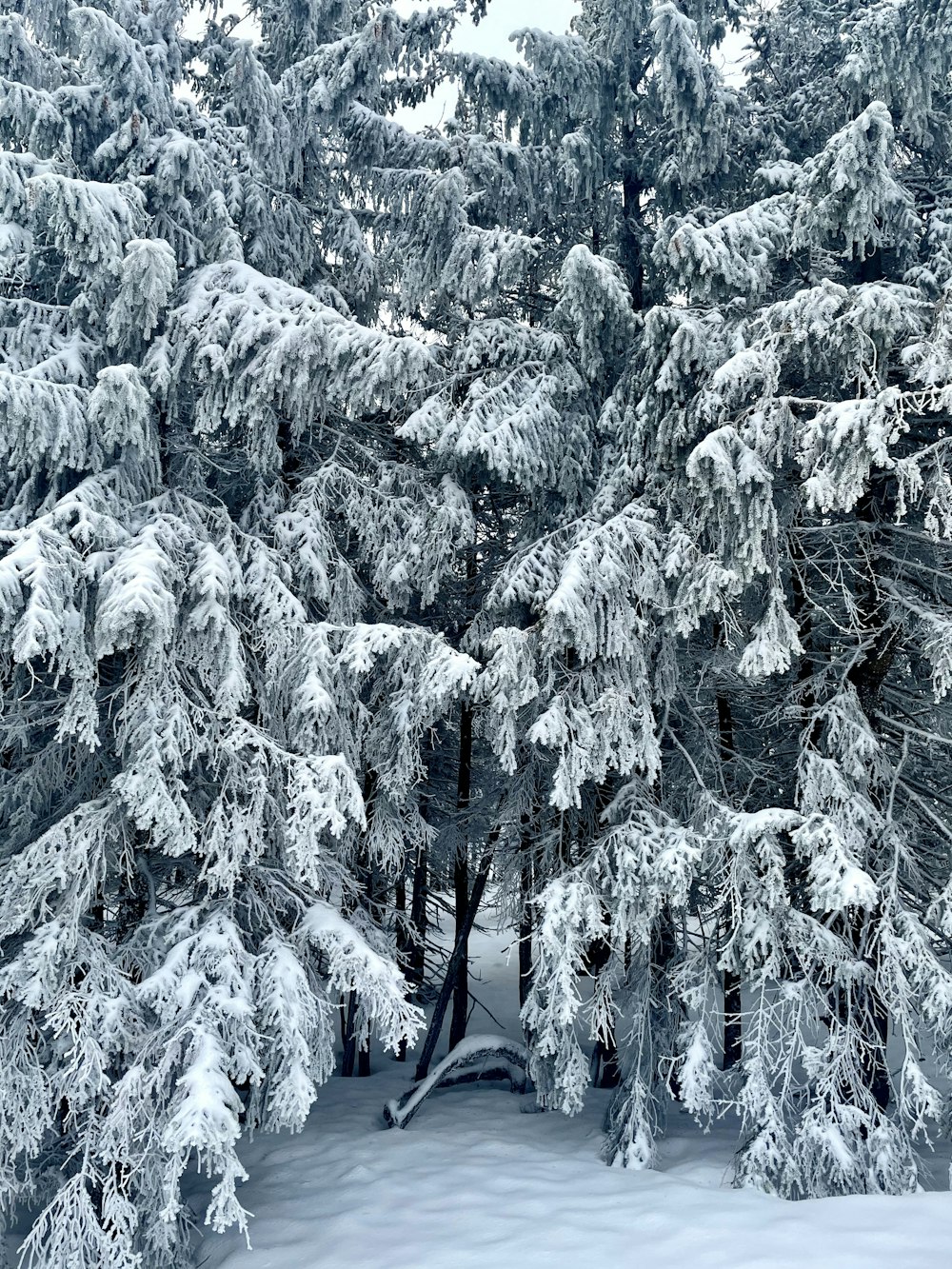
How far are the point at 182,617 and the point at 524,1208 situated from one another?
4.75 m

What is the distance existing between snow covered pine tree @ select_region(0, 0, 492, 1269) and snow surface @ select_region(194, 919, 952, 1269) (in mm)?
1045

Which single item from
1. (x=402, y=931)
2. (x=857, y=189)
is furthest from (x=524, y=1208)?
(x=857, y=189)

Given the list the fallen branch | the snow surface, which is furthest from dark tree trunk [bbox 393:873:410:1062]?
the snow surface

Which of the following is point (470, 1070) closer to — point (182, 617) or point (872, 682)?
point (872, 682)

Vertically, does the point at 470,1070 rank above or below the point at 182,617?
below

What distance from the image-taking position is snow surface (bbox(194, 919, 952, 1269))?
5.66 meters

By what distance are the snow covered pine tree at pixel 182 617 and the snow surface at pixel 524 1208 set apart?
1045mm

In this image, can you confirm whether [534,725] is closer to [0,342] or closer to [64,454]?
[64,454]

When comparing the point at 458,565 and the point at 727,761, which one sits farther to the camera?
the point at 458,565

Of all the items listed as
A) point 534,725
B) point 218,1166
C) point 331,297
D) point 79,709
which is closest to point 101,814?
point 79,709

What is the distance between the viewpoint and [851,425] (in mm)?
5930

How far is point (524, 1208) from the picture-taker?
6527 millimetres

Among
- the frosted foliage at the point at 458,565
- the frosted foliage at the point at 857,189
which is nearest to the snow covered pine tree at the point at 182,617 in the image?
the frosted foliage at the point at 458,565

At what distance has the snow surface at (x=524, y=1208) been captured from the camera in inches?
223
